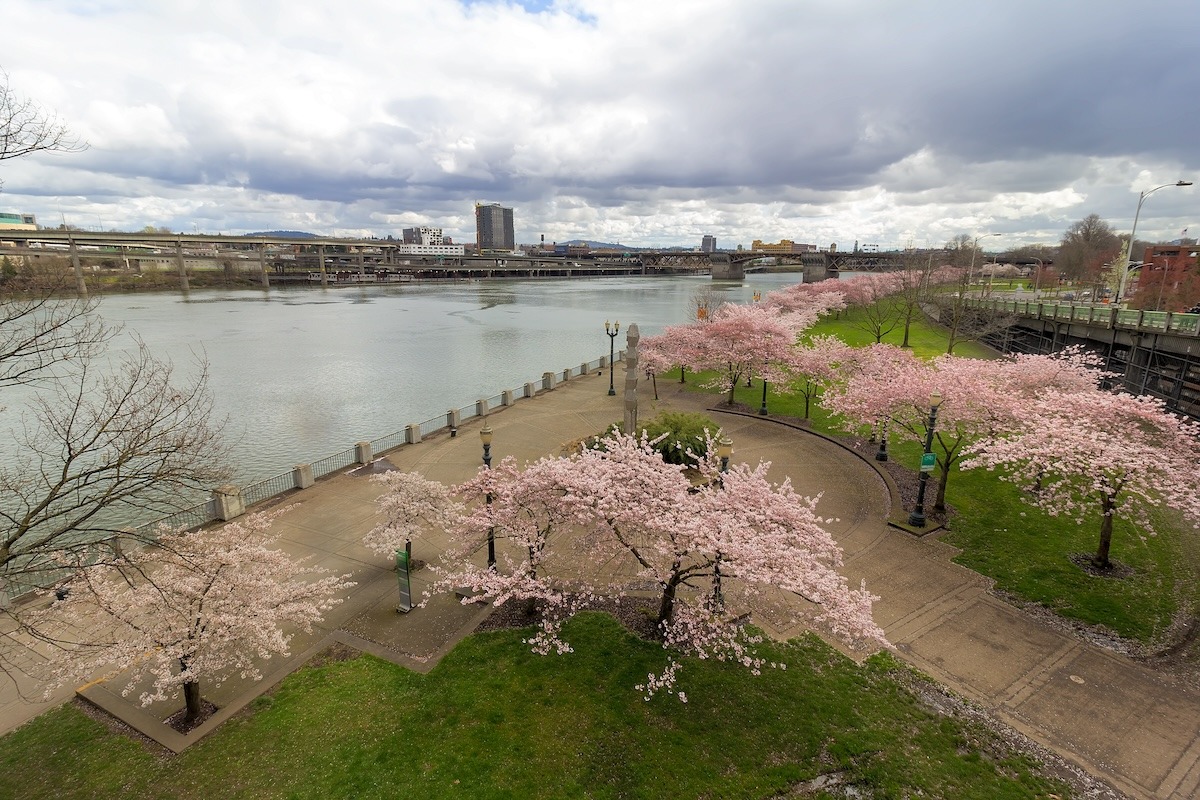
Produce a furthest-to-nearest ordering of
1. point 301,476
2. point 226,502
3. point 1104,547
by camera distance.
Result: point 301,476 < point 226,502 < point 1104,547

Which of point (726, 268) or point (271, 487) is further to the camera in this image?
point (726, 268)

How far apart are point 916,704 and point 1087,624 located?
599cm

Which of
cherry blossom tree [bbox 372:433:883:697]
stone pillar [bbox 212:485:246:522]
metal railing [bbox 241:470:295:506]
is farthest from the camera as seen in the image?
metal railing [bbox 241:470:295:506]

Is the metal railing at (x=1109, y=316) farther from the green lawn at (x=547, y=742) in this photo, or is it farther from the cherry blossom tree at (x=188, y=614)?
the cherry blossom tree at (x=188, y=614)

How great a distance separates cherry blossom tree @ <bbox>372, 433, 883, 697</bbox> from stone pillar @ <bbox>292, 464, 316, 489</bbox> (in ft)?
34.5

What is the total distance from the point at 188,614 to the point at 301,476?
11.6 m

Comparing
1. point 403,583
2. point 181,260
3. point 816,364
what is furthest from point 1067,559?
point 181,260

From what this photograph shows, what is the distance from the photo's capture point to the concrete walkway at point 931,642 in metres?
9.75

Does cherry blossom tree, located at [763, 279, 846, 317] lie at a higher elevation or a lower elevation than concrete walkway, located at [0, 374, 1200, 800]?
higher

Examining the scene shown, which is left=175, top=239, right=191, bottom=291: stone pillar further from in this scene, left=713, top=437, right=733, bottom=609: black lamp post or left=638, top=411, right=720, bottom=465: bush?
left=713, top=437, right=733, bottom=609: black lamp post

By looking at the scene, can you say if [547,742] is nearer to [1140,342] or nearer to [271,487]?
[271,487]

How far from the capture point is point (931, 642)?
12.4 metres

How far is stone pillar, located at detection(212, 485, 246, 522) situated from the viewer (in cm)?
1798

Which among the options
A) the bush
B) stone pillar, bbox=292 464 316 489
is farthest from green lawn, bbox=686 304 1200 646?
stone pillar, bbox=292 464 316 489
